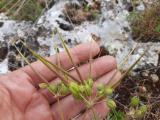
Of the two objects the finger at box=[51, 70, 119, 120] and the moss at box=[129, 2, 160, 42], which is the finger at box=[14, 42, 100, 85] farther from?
the moss at box=[129, 2, 160, 42]

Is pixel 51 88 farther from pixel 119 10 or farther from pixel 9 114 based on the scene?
pixel 119 10

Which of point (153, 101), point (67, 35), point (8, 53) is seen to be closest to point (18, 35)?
point (8, 53)

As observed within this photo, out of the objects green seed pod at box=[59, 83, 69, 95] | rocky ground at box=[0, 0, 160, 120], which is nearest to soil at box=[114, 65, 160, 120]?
rocky ground at box=[0, 0, 160, 120]

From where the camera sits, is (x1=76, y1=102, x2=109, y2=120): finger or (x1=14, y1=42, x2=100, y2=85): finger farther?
(x1=14, y1=42, x2=100, y2=85): finger

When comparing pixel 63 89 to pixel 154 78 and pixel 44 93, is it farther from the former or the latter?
pixel 154 78

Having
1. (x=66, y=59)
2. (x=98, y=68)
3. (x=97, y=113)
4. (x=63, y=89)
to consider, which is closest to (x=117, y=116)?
(x=97, y=113)

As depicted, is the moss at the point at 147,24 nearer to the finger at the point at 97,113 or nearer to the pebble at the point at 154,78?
the pebble at the point at 154,78
